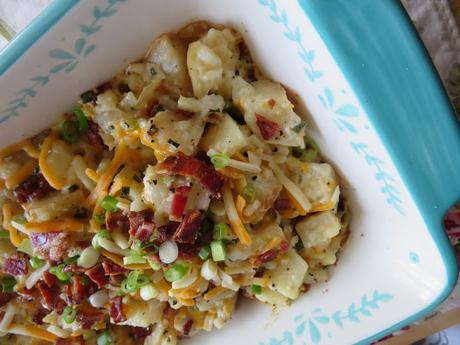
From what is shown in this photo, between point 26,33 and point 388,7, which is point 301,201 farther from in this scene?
point 26,33

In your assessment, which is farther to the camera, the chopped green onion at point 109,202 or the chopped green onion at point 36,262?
the chopped green onion at point 36,262

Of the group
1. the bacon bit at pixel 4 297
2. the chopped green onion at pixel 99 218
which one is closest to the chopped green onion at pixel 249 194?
the chopped green onion at pixel 99 218

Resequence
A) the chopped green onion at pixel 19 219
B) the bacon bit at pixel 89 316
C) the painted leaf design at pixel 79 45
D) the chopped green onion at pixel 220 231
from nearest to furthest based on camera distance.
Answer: the painted leaf design at pixel 79 45, the chopped green onion at pixel 220 231, the chopped green onion at pixel 19 219, the bacon bit at pixel 89 316

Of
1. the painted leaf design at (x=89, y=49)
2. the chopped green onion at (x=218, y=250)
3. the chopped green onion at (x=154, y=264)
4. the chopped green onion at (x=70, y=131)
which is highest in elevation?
the painted leaf design at (x=89, y=49)

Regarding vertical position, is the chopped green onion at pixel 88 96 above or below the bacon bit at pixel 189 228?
above

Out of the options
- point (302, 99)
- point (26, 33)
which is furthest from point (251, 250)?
point (26, 33)

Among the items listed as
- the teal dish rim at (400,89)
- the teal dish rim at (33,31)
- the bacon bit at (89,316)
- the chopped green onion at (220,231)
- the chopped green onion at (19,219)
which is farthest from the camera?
the bacon bit at (89,316)

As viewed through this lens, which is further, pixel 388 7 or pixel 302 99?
pixel 302 99

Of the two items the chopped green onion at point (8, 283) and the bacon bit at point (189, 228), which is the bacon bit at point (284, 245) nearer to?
the bacon bit at point (189, 228)
